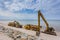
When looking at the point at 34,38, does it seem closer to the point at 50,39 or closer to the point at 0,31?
the point at 50,39

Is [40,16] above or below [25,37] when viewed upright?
above

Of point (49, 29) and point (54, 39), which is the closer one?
point (54, 39)

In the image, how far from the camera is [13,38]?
429 cm

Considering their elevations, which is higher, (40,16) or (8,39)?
(40,16)

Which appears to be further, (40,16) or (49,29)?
(49,29)

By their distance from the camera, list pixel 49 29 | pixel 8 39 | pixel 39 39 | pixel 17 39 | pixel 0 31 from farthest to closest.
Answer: pixel 0 31 → pixel 49 29 → pixel 8 39 → pixel 17 39 → pixel 39 39

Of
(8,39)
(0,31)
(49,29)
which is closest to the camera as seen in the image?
(8,39)

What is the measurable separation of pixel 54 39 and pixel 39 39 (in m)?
0.41

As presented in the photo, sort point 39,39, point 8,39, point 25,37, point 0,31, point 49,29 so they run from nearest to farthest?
point 39,39 → point 25,37 → point 8,39 → point 49,29 → point 0,31

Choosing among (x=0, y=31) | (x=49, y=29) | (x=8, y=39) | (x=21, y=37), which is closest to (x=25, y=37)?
(x=21, y=37)

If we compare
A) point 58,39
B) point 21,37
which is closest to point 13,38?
point 21,37

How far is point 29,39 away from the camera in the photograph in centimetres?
349

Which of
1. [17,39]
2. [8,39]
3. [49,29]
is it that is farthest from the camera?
[49,29]

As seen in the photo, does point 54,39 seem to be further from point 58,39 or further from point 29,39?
point 29,39
